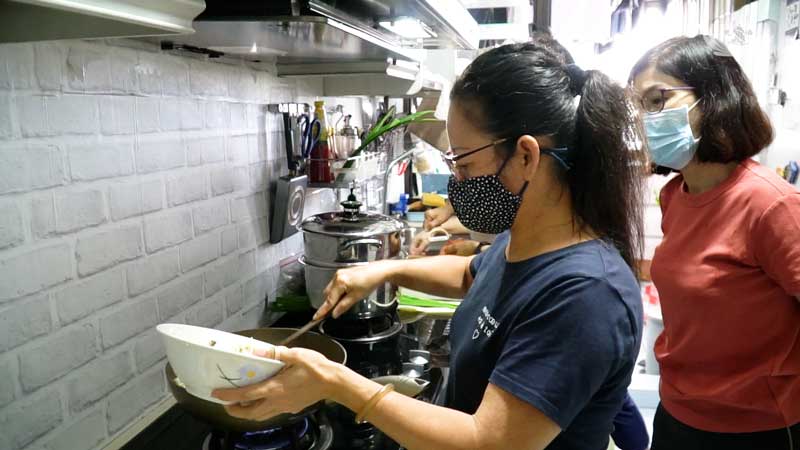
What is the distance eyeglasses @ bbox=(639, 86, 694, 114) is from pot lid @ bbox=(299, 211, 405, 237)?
749 mm

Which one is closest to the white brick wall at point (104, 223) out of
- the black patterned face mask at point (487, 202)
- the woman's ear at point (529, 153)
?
the black patterned face mask at point (487, 202)

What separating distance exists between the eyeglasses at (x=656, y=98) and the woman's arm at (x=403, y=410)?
1.07m

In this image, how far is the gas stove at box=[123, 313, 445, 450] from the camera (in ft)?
3.30

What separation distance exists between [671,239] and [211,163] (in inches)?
48.6

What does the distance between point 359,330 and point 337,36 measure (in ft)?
2.46

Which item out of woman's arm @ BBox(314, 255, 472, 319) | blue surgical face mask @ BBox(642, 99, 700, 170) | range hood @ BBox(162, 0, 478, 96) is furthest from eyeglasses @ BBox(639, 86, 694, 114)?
woman's arm @ BBox(314, 255, 472, 319)

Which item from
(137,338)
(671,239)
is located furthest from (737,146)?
(137,338)

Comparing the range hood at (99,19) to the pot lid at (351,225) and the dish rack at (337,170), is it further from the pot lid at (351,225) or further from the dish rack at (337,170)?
the dish rack at (337,170)

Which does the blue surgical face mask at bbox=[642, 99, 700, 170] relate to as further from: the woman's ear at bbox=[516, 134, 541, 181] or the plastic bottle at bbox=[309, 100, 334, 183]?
the plastic bottle at bbox=[309, 100, 334, 183]

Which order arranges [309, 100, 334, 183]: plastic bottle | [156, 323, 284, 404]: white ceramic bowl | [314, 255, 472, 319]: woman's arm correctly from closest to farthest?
1. [156, 323, 284, 404]: white ceramic bowl
2. [314, 255, 472, 319]: woman's arm
3. [309, 100, 334, 183]: plastic bottle

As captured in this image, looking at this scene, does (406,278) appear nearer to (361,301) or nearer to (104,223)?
(361,301)

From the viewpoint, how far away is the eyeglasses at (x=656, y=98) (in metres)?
1.50

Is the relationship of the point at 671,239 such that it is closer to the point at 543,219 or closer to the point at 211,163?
the point at 543,219

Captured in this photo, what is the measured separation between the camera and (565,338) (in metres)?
0.73
